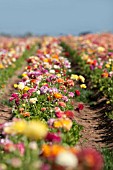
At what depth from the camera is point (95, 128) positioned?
37.9 ft

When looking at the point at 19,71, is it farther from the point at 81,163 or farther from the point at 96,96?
the point at 81,163

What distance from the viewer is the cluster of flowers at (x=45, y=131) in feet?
15.8

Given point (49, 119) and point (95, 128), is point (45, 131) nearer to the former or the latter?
point (49, 119)

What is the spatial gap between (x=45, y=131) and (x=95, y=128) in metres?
6.50

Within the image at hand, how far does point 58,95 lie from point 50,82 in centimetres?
250

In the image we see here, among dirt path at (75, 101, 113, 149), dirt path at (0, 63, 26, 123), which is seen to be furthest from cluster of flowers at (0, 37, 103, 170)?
dirt path at (0, 63, 26, 123)

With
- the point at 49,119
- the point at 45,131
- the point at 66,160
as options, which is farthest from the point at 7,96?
the point at 66,160

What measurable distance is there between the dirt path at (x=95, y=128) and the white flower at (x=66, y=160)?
490 cm

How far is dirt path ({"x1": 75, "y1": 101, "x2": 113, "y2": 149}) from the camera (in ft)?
32.9

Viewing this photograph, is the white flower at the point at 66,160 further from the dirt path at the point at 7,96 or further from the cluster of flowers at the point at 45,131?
the dirt path at the point at 7,96

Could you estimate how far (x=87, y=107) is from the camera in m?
14.4

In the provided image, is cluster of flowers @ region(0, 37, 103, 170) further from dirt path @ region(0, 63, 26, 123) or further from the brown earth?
dirt path @ region(0, 63, 26, 123)

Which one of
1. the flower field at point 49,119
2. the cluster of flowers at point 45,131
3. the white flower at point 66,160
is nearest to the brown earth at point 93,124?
the flower field at point 49,119

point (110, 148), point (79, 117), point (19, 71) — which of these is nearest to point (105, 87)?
point (79, 117)
